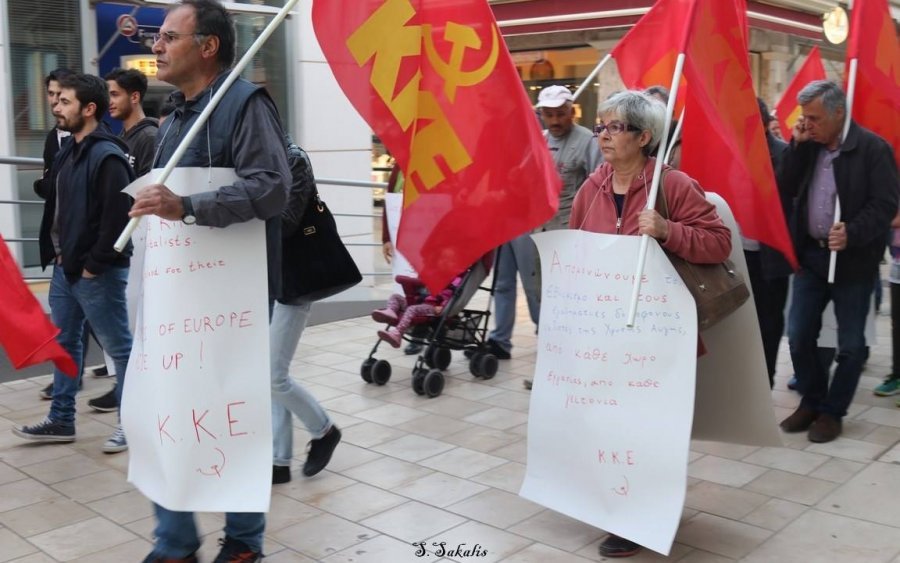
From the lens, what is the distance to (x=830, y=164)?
17.9 feet

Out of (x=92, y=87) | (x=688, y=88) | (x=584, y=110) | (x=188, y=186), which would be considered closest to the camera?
(x=188, y=186)

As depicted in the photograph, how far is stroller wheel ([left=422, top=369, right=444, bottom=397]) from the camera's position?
6527 mm

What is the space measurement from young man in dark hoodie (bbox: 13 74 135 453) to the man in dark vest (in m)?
1.75

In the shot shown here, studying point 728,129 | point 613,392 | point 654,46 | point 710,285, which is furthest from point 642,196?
point 654,46

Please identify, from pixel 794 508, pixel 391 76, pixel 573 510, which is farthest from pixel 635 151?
pixel 794 508

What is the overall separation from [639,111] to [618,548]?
1.81 meters

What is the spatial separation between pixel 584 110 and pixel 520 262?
14.3 metres

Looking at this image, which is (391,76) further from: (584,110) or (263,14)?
(584,110)

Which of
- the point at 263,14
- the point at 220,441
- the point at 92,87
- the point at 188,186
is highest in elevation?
the point at 263,14

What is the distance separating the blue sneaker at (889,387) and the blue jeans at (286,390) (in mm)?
3842

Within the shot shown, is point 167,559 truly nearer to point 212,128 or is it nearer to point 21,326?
point 212,128

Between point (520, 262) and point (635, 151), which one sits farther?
point (520, 262)

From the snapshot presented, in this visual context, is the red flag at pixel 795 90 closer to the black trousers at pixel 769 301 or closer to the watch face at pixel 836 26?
the black trousers at pixel 769 301

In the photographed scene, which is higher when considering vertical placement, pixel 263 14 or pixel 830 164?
pixel 263 14
